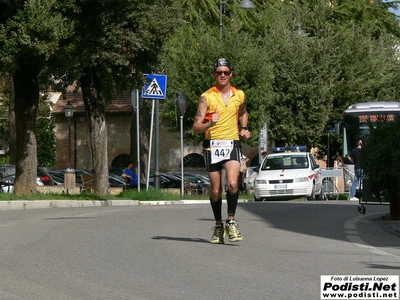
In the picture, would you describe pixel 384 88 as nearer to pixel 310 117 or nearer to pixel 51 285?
pixel 310 117

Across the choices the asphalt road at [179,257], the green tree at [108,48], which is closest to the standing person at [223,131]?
the asphalt road at [179,257]

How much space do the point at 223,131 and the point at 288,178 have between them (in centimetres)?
2079

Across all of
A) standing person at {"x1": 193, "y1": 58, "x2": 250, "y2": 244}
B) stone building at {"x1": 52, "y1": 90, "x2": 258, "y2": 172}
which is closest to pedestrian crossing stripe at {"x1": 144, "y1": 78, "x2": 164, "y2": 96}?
standing person at {"x1": 193, "y1": 58, "x2": 250, "y2": 244}

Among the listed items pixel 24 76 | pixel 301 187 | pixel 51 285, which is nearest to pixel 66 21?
pixel 24 76

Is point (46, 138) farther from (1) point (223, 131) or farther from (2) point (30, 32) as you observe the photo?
(1) point (223, 131)

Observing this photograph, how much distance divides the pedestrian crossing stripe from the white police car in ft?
17.3

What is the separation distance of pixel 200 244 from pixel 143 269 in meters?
2.71

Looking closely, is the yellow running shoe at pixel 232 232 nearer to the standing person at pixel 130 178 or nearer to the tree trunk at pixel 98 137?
the tree trunk at pixel 98 137

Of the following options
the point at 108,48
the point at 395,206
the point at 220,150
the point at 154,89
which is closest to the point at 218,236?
the point at 220,150

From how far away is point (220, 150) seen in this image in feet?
40.4

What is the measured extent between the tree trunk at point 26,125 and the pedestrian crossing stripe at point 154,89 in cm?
318

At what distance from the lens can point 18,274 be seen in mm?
9453

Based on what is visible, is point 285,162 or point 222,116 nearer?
point 222,116

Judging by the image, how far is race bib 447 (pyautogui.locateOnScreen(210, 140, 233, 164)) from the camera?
12297 mm
